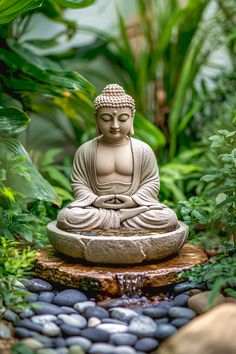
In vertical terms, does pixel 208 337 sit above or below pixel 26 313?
above

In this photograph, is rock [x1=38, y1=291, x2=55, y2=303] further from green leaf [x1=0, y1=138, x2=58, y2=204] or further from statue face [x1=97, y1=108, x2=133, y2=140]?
statue face [x1=97, y1=108, x2=133, y2=140]

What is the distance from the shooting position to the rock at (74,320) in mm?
2592

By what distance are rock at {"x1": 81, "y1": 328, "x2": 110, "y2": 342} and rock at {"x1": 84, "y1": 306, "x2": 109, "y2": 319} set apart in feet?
0.64

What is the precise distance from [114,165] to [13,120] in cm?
65

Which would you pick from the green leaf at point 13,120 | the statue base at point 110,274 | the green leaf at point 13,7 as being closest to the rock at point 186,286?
the statue base at point 110,274

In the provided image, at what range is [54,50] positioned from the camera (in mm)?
5527

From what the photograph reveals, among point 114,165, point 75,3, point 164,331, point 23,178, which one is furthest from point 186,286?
point 75,3

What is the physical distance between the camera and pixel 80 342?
2373 millimetres

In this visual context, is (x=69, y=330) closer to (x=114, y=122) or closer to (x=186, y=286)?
(x=186, y=286)

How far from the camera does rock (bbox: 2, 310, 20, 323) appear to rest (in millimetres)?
2604

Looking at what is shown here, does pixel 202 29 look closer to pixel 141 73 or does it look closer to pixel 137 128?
pixel 141 73

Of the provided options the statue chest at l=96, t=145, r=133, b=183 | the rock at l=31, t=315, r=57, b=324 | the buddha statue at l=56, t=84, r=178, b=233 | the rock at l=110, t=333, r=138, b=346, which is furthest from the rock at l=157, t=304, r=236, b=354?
the statue chest at l=96, t=145, r=133, b=183

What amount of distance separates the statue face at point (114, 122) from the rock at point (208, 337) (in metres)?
1.42

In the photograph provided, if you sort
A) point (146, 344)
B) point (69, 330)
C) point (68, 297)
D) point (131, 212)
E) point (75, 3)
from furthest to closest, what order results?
point (75, 3) → point (131, 212) → point (68, 297) → point (69, 330) → point (146, 344)
